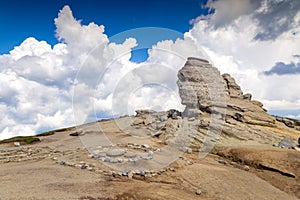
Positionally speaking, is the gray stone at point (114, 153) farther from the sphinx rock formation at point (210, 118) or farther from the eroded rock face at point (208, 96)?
the eroded rock face at point (208, 96)

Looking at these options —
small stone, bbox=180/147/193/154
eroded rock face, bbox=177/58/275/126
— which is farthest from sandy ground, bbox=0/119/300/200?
eroded rock face, bbox=177/58/275/126

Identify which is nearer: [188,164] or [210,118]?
[188,164]

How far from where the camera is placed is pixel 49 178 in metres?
19.2

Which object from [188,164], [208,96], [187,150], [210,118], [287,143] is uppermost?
[208,96]

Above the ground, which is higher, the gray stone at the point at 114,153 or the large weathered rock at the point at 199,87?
the large weathered rock at the point at 199,87

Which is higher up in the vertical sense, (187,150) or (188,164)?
(187,150)

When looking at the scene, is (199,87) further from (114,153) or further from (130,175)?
(130,175)

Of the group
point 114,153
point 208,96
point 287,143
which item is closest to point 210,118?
point 208,96

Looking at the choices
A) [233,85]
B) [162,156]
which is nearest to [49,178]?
[162,156]

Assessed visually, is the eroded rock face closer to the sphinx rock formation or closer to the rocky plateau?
the sphinx rock formation

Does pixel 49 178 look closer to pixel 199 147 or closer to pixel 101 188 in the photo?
pixel 101 188

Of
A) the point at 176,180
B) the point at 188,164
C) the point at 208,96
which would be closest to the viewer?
the point at 176,180

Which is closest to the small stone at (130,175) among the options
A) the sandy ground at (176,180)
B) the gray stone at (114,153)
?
the sandy ground at (176,180)

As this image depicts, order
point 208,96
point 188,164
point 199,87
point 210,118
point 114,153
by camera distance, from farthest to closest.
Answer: point 199,87 < point 208,96 < point 210,118 < point 188,164 < point 114,153
